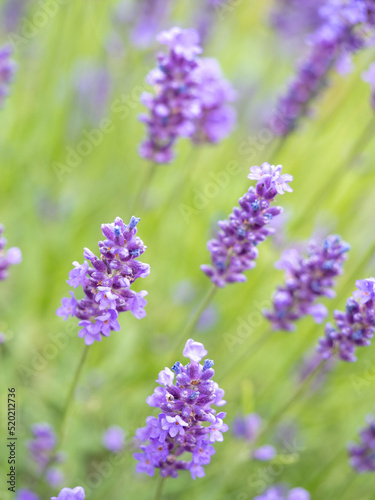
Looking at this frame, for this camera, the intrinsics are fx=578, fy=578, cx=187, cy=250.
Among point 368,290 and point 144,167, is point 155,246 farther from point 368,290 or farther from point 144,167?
point 368,290

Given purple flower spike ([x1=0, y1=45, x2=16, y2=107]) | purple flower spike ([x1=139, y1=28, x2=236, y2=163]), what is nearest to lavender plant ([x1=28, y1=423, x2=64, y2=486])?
purple flower spike ([x1=139, y1=28, x2=236, y2=163])

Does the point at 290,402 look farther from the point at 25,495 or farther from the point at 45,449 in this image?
the point at 25,495

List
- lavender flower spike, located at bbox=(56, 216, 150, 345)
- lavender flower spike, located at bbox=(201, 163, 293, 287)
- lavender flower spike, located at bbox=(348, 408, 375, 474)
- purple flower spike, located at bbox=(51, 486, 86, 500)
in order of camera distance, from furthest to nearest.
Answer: lavender flower spike, located at bbox=(348, 408, 375, 474) → lavender flower spike, located at bbox=(201, 163, 293, 287) → lavender flower spike, located at bbox=(56, 216, 150, 345) → purple flower spike, located at bbox=(51, 486, 86, 500)

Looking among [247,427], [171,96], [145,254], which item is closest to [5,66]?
[171,96]

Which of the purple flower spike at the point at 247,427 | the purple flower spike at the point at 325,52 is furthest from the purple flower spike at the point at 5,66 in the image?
the purple flower spike at the point at 247,427

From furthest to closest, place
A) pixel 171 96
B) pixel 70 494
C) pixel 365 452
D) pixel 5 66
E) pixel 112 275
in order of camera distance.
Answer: pixel 5 66 < pixel 171 96 < pixel 365 452 < pixel 112 275 < pixel 70 494

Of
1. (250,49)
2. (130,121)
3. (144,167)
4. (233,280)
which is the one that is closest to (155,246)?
(144,167)

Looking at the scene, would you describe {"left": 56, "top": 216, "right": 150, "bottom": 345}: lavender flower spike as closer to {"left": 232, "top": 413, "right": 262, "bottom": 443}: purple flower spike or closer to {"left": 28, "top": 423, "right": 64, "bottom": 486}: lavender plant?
{"left": 28, "top": 423, "right": 64, "bottom": 486}: lavender plant
